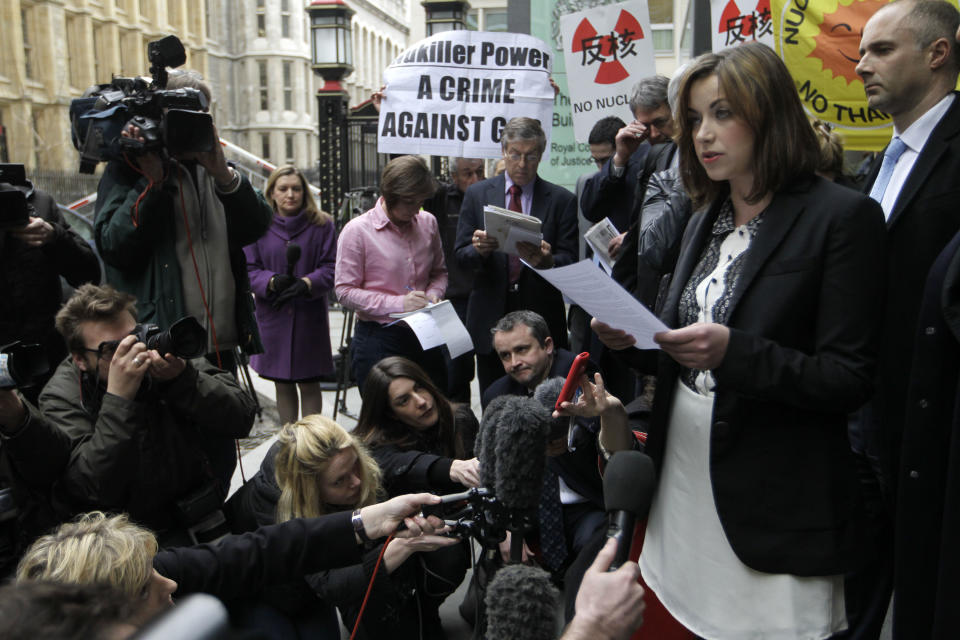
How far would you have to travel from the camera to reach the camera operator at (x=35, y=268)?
370 cm

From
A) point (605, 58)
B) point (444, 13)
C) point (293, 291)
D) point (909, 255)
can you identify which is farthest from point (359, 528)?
point (444, 13)

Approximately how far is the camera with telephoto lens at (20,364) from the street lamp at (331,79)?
8166mm

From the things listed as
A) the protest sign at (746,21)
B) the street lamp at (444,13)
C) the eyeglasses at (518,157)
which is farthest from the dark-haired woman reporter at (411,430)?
the street lamp at (444,13)

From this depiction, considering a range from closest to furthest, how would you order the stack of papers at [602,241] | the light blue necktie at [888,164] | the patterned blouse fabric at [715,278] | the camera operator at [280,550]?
the patterned blouse fabric at [715,278] < the camera operator at [280,550] < the light blue necktie at [888,164] < the stack of papers at [602,241]

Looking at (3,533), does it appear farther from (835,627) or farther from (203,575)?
(835,627)

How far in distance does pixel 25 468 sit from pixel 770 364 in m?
2.27

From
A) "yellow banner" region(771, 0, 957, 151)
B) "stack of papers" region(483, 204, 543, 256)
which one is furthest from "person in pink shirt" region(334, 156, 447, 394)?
"yellow banner" region(771, 0, 957, 151)

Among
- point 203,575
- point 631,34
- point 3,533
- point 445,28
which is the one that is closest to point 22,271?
point 3,533

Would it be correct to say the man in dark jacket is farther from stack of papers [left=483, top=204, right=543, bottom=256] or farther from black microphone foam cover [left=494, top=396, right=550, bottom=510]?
black microphone foam cover [left=494, top=396, right=550, bottom=510]

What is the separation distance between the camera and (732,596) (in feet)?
5.94

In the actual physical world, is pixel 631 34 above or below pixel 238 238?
above

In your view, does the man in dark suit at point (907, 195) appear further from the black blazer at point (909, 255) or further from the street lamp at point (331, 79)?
the street lamp at point (331, 79)

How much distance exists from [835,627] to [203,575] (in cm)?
165

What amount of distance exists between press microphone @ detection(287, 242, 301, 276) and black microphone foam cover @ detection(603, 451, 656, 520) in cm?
413
